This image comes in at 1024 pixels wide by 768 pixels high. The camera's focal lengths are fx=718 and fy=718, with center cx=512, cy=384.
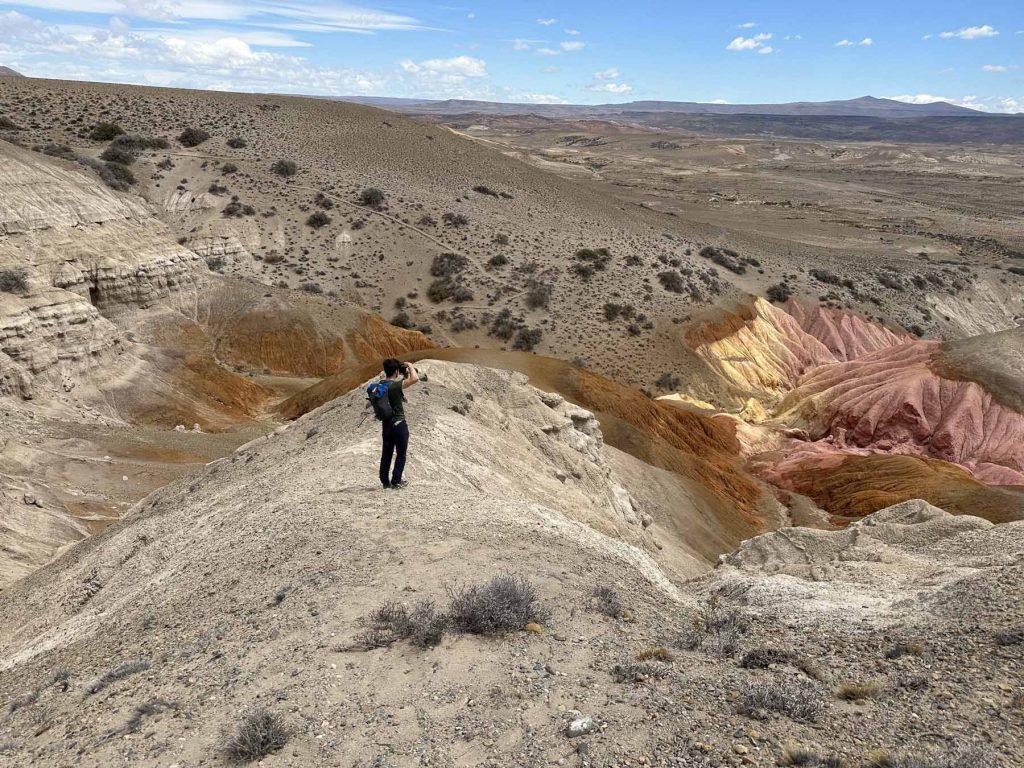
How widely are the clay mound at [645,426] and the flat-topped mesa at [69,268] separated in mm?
8225

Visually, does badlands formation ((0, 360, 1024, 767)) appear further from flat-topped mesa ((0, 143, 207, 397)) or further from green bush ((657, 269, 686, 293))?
green bush ((657, 269, 686, 293))

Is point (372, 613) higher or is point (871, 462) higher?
point (372, 613)

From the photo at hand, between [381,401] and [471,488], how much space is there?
9.56 feet

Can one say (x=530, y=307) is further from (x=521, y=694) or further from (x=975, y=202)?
(x=975, y=202)

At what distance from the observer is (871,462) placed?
2906cm

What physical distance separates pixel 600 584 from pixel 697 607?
175 cm

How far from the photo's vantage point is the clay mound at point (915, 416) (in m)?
31.0

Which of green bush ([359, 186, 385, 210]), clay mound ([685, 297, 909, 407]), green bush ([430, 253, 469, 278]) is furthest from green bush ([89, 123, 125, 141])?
clay mound ([685, 297, 909, 407])

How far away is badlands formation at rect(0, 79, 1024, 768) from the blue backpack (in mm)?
1238

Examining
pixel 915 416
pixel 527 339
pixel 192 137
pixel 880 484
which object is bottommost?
pixel 880 484

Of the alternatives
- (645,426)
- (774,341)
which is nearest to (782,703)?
(645,426)

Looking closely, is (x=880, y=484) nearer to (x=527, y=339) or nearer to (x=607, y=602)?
(x=527, y=339)

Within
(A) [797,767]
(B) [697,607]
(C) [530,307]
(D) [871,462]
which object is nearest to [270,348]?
(C) [530,307]

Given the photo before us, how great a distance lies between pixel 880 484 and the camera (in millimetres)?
27281
